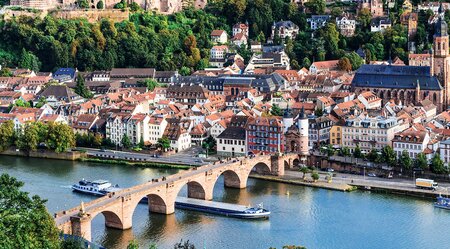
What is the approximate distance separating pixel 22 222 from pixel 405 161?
68.4 ft

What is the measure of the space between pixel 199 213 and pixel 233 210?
127 centimetres

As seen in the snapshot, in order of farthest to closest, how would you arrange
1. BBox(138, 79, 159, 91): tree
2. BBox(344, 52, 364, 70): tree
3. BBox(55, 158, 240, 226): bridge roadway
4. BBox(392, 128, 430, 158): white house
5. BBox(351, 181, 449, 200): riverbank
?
BBox(344, 52, 364, 70): tree
BBox(138, 79, 159, 91): tree
BBox(392, 128, 430, 158): white house
BBox(351, 181, 449, 200): riverbank
BBox(55, 158, 240, 226): bridge roadway

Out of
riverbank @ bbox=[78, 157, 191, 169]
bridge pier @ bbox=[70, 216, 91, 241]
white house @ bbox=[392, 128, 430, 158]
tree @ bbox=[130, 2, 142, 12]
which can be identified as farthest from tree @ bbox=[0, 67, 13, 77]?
bridge pier @ bbox=[70, 216, 91, 241]

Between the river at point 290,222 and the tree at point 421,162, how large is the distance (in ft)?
9.50

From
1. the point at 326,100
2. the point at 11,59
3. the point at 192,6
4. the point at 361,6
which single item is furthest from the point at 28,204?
the point at 192,6

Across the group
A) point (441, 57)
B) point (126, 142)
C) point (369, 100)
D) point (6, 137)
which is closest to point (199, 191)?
point (126, 142)

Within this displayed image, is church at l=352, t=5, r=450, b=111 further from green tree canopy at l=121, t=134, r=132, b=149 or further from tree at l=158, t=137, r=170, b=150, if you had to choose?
green tree canopy at l=121, t=134, r=132, b=149

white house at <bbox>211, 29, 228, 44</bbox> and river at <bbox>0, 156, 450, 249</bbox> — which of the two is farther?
white house at <bbox>211, 29, 228, 44</bbox>

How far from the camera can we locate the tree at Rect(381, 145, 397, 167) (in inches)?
1438

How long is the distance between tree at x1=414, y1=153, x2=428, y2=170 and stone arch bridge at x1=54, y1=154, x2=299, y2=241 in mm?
5630

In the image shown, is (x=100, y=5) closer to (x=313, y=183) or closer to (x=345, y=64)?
(x=345, y=64)

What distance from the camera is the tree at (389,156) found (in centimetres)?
3653

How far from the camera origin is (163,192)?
3039 cm

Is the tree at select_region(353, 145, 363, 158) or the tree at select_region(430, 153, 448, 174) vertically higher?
the tree at select_region(353, 145, 363, 158)
